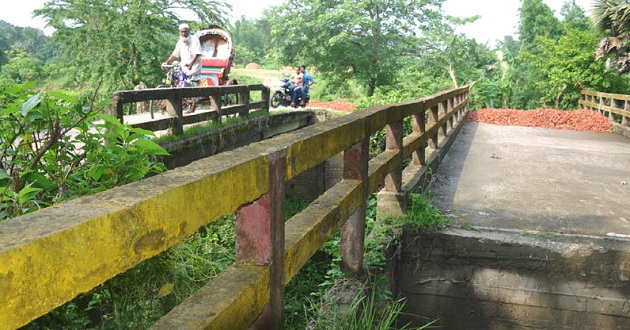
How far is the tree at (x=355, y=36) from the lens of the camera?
28812 mm

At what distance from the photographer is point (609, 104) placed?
1933cm

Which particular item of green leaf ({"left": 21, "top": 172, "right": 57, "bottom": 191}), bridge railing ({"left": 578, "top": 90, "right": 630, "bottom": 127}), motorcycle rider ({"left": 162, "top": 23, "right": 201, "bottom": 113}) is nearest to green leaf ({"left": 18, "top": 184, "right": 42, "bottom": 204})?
green leaf ({"left": 21, "top": 172, "right": 57, "bottom": 191})

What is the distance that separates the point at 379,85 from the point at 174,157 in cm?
2445

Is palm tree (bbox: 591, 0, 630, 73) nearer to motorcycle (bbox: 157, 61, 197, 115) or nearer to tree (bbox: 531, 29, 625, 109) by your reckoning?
tree (bbox: 531, 29, 625, 109)

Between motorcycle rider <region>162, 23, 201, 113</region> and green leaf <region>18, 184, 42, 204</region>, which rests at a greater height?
motorcycle rider <region>162, 23, 201, 113</region>

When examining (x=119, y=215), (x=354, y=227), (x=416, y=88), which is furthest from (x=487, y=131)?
(x=416, y=88)

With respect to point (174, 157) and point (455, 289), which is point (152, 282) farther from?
point (174, 157)

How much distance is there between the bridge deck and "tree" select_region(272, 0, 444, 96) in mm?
18783

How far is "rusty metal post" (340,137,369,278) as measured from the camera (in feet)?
11.1

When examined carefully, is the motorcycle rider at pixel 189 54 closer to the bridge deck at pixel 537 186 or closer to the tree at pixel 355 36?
the bridge deck at pixel 537 186

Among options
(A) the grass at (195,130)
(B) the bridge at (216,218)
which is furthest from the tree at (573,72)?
(B) the bridge at (216,218)

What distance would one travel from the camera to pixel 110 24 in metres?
19.6

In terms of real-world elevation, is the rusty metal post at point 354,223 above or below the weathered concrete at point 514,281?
above

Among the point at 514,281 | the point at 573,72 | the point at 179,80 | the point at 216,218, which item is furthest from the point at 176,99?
the point at 573,72
